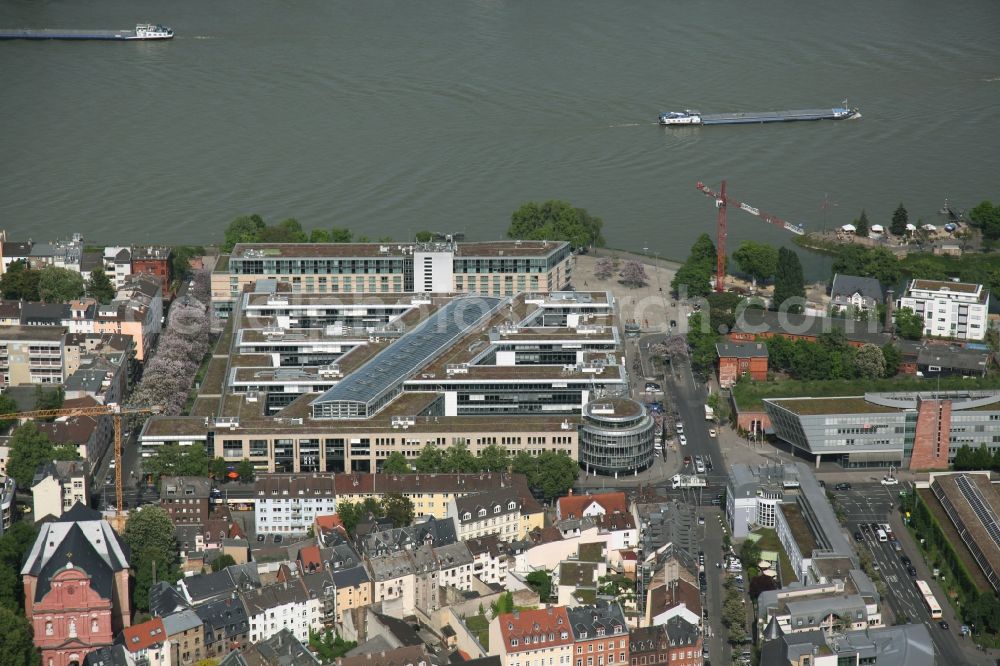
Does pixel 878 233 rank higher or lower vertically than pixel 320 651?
higher

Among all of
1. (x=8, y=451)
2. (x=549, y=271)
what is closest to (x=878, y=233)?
(x=549, y=271)

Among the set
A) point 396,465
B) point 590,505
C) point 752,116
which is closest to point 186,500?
point 396,465

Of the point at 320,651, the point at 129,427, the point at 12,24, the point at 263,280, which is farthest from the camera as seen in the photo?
the point at 12,24

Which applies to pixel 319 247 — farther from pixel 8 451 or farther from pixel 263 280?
pixel 8 451

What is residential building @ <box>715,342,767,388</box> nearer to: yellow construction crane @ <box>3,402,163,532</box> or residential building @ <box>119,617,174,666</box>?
yellow construction crane @ <box>3,402,163,532</box>

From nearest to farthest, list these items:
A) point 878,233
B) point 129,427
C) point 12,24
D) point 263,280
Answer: point 129,427 < point 263,280 < point 878,233 < point 12,24

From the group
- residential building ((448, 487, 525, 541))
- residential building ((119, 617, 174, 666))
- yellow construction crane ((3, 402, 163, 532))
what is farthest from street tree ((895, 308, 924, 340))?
residential building ((119, 617, 174, 666))

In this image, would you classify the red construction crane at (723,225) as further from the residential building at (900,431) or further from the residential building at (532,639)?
the residential building at (532,639)
